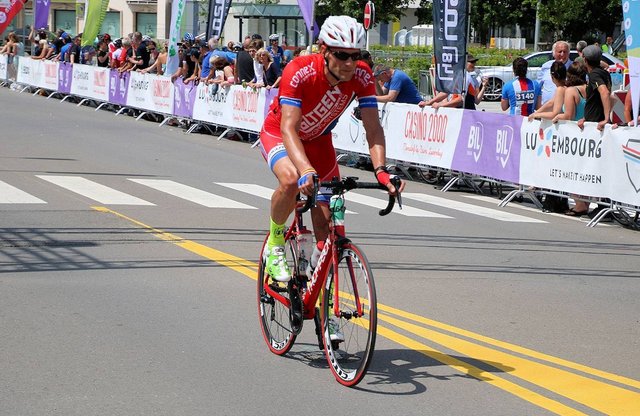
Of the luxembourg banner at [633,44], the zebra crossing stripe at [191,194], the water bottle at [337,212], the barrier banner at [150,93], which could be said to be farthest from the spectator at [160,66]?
the water bottle at [337,212]

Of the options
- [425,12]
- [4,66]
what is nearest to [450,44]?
[4,66]

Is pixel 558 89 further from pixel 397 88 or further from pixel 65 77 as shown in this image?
pixel 65 77

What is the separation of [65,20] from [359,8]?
3697 centimetres

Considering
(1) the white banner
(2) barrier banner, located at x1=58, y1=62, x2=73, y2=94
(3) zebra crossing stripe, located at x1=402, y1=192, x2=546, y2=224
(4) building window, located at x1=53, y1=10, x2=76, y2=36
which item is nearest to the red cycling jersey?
(3) zebra crossing stripe, located at x1=402, y1=192, x2=546, y2=224

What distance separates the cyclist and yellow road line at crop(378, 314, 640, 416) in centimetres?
129

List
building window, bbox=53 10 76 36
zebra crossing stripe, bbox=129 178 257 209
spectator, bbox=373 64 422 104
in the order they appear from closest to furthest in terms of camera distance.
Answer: zebra crossing stripe, bbox=129 178 257 209 < spectator, bbox=373 64 422 104 < building window, bbox=53 10 76 36

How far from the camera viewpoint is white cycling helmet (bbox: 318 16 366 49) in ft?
19.6

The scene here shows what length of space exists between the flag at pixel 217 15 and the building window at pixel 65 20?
232 ft

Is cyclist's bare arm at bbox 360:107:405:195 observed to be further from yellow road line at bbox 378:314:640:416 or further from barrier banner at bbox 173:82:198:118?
barrier banner at bbox 173:82:198:118

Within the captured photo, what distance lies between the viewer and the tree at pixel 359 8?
225ft

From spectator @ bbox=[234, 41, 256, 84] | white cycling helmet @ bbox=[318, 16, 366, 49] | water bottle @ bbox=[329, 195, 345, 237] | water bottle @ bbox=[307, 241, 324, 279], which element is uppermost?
spectator @ bbox=[234, 41, 256, 84]

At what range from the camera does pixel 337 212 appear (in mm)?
6039

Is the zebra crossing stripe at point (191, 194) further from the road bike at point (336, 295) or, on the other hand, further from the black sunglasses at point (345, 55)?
the black sunglasses at point (345, 55)

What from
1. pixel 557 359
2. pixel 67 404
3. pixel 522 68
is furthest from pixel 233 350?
pixel 522 68
